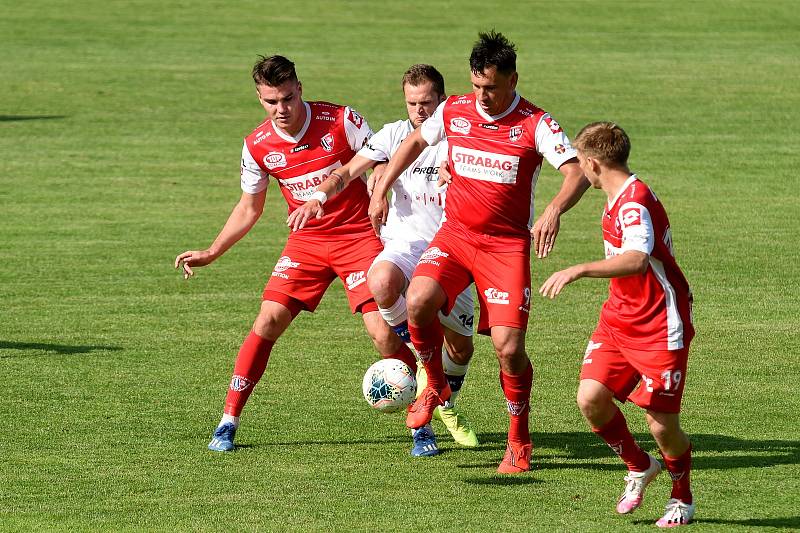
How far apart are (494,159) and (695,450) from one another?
7.33 feet

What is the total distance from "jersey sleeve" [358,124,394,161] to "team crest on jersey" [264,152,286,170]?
0.52 meters

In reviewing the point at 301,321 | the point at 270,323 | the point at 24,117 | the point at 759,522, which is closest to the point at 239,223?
the point at 270,323

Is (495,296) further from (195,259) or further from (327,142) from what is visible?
(195,259)

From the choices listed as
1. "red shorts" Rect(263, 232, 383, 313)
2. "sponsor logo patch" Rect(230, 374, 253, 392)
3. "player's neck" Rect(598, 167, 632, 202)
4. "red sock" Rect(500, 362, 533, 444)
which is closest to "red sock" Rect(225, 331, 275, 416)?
"sponsor logo patch" Rect(230, 374, 253, 392)

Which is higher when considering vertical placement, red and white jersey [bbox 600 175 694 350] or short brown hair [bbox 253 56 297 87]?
short brown hair [bbox 253 56 297 87]

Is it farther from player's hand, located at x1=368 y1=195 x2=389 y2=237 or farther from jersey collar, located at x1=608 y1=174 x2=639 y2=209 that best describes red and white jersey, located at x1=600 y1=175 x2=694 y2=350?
player's hand, located at x1=368 y1=195 x2=389 y2=237

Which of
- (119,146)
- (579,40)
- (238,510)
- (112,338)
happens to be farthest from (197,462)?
(579,40)

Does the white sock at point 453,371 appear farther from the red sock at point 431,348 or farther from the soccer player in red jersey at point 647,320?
the soccer player in red jersey at point 647,320

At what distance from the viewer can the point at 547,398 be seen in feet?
33.1

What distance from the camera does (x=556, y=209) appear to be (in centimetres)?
764

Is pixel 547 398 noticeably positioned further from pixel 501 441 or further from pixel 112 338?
pixel 112 338

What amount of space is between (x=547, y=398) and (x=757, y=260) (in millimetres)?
5913

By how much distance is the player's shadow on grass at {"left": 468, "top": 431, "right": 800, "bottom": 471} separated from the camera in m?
8.35

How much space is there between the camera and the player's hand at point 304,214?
328 inches
